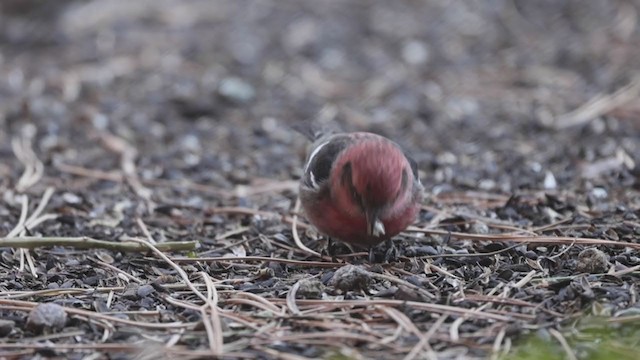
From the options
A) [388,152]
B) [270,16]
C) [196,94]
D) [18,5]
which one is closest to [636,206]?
[388,152]

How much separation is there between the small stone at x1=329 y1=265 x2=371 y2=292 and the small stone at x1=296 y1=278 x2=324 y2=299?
0.07 metres

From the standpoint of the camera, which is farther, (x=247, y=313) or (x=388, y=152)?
(x=388, y=152)

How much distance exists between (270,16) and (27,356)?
6688mm

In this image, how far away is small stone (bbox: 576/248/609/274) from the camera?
3854 mm

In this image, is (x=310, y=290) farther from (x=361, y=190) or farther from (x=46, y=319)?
(x=46, y=319)

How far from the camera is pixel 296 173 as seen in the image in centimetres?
611

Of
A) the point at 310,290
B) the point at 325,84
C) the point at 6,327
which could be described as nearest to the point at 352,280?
the point at 310,290

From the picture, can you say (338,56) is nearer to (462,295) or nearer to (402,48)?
(402,48)

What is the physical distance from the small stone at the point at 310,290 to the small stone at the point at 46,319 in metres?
0.84

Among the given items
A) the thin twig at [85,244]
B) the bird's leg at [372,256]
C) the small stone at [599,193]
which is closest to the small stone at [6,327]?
the thin twig at [85,244]

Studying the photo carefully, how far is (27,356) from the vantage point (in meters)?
3.31

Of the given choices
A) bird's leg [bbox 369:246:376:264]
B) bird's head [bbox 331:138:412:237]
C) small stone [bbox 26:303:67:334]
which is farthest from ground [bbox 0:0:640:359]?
bird's head [bbox 331:138:412:237]

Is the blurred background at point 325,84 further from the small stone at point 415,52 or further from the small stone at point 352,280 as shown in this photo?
the small stone at point 352,280

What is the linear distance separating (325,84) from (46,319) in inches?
188
